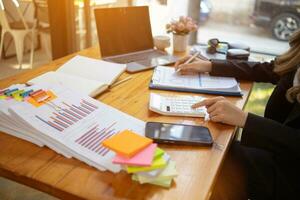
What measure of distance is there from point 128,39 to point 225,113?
2.55 feet

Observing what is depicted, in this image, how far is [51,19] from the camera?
2455 mm

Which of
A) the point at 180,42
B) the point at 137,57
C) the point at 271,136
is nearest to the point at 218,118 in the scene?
the point at 271,136

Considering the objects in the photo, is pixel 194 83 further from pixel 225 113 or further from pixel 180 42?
pixel 180 42

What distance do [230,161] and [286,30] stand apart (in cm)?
204

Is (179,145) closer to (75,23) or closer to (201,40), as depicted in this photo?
(75,23)

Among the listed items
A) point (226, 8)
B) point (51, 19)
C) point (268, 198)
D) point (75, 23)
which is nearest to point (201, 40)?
point (226, 8)

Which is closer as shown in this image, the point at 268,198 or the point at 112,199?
the point at 112,199

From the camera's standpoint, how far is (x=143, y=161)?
686mm

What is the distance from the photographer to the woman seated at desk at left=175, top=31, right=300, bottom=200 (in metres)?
0.92

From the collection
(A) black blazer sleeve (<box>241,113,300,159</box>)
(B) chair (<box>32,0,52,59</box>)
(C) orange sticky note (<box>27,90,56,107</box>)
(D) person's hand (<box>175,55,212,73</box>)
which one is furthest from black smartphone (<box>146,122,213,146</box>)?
(B) chair (<box>32,0,52,59</box>)

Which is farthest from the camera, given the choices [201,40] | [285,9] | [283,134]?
[201,40]

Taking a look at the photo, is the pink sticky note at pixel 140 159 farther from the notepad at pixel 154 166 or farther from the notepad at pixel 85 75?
the notepad at pixel 85 75

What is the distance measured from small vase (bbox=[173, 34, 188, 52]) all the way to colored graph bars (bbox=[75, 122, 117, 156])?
0.94 m

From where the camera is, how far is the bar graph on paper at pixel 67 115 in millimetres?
852
